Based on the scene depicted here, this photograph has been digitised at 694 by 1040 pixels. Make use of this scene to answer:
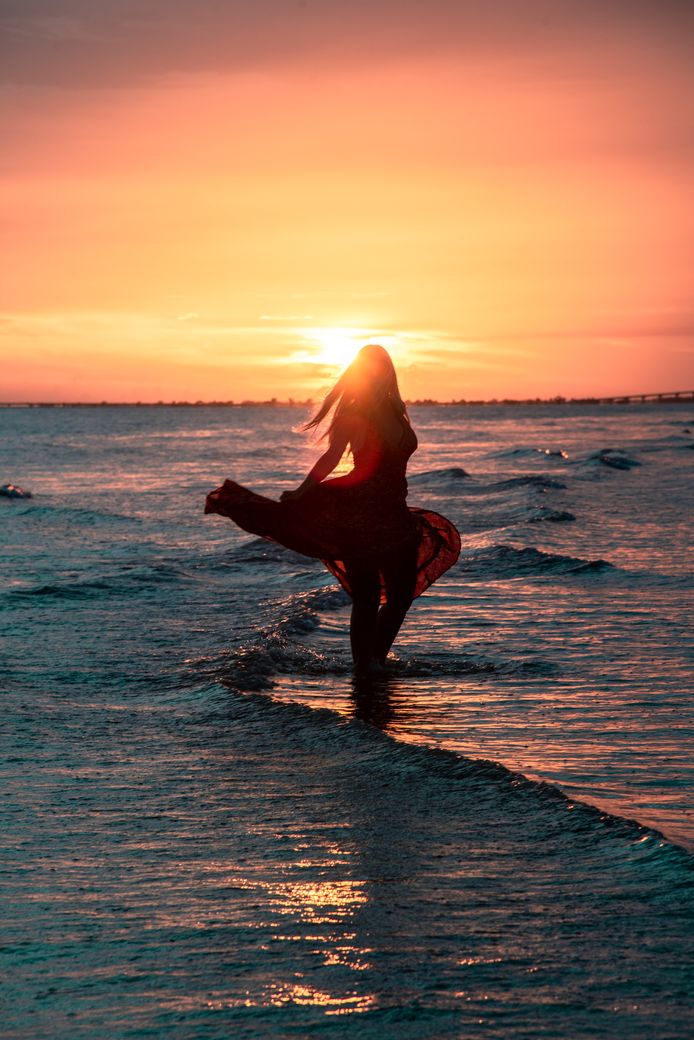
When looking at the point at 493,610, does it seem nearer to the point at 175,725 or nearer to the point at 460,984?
the point at 175,725

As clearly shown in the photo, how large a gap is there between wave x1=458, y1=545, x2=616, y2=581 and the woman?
5079 mm

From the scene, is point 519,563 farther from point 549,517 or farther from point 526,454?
point 526,454

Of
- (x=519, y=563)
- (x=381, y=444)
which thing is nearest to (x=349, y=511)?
(x=381, y=444)

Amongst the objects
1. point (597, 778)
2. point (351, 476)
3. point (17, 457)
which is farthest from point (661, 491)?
point (17, 457)

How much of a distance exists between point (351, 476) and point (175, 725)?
1978 millimetres

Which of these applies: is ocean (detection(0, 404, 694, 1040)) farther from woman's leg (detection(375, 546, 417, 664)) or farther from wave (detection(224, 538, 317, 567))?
wave (detection(224, 538, 317, 567))

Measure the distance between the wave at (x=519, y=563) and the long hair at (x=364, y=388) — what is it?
19.3 ft

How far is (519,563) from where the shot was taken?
14.0 meters

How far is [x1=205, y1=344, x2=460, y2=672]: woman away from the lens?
7309 mm

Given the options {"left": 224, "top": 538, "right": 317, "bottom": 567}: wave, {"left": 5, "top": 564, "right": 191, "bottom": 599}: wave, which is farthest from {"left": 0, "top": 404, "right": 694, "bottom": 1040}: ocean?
{"left": 224, "top": 538, "right": 317, "bottom": 567}: wave

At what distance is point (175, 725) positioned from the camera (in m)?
6.64

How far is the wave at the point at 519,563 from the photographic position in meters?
13.3

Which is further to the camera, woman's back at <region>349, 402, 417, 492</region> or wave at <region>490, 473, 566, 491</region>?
wave at <region>490, 473, 566, 491</region>

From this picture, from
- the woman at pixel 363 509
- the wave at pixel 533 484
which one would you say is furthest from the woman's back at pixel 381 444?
the wave at pixel 533 484
